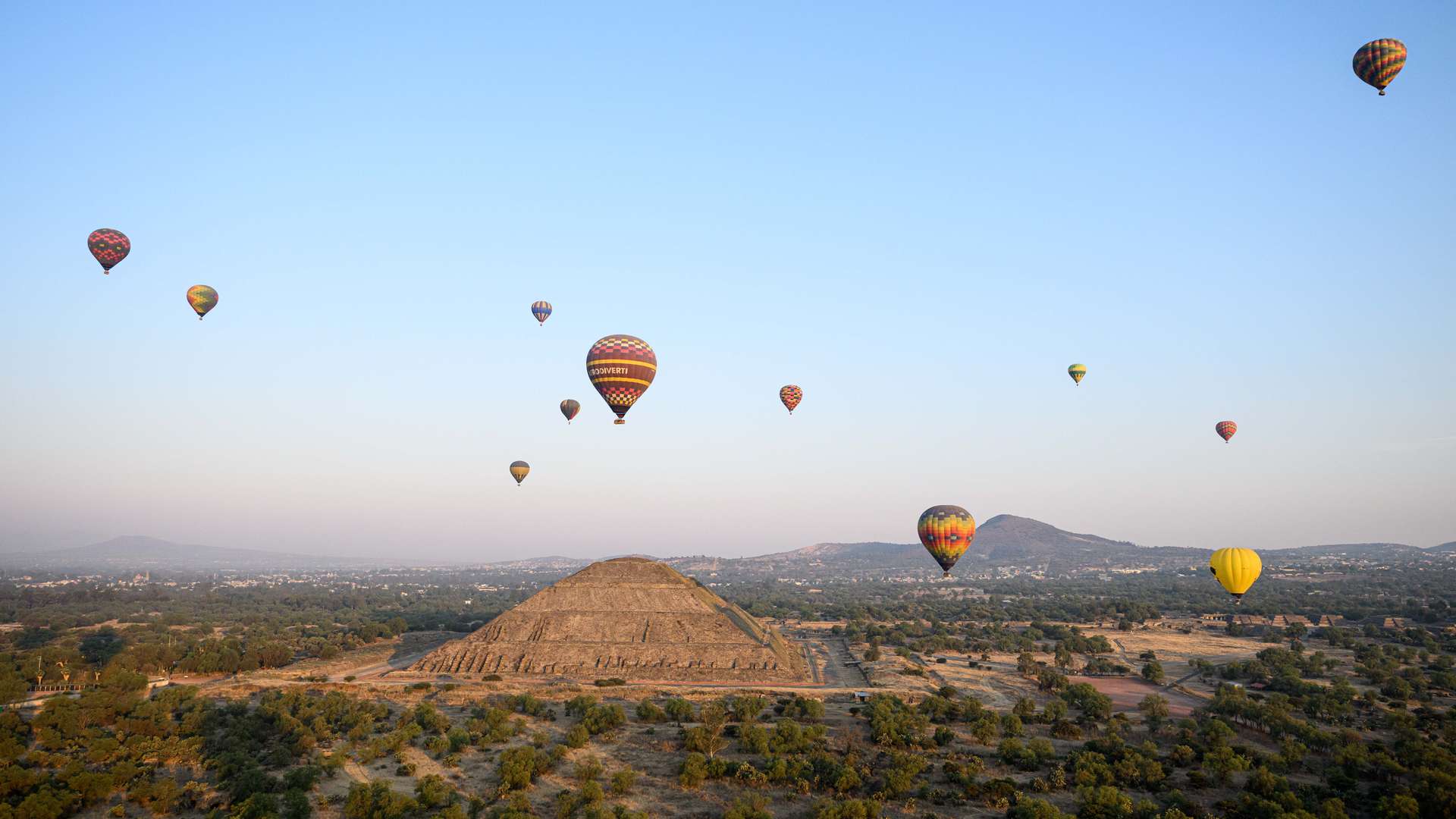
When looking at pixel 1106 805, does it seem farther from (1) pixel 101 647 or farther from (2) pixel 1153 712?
(1) pixel 101 647

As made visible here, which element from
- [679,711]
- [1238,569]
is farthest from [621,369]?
[1238,569]

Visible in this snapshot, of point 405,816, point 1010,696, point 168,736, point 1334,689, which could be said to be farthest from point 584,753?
point 1334,689

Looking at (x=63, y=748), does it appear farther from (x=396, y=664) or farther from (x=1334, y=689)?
(x=1334, y=689)

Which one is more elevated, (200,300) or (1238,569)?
(200,300)

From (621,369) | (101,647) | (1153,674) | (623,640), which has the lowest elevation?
(1153,674)

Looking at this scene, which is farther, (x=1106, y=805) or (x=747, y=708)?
(x=747, y=708)

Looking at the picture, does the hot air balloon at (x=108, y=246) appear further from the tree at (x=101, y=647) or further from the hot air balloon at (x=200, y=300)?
the tree at (x=101, y=647)
